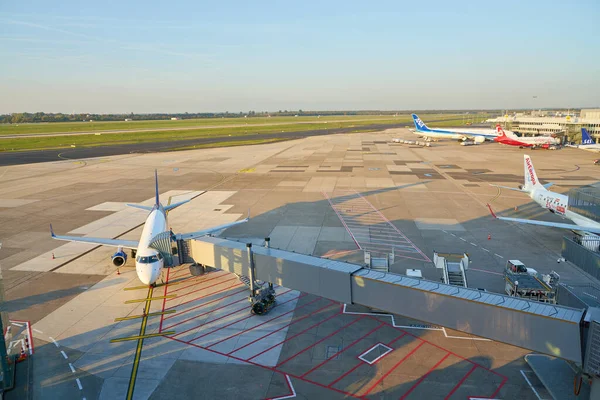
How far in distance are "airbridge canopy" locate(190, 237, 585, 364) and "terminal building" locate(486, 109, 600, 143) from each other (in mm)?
142928

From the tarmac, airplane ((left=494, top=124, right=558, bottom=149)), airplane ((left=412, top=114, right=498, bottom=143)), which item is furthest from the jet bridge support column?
airplane ((left=412, top=114, right=498, bottom=143))

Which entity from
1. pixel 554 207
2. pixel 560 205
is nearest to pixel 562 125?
pixel 554 207

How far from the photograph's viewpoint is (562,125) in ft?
491

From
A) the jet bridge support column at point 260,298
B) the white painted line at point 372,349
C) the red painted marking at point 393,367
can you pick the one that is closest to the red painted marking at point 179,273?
the jet bridge support column at point 260,298

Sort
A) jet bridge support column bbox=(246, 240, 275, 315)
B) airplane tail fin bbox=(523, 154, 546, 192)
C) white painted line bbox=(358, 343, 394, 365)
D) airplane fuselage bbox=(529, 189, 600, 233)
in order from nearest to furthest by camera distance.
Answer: white painted line bbox=(358, 343, 394, 365), jet bridge support column bbox=(246, 240, 275, 315), airplane fuselage bbox=(529, 189, 600, 233), airplane tail fin bbox=(523, 154, 546, 192)

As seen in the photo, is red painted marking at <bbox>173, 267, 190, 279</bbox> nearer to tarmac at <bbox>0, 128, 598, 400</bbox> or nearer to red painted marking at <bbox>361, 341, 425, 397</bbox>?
tarmac at <bbox>0, 128, 598, 400</bbox>

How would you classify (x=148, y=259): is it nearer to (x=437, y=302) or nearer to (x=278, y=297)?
(x=278, y=297)

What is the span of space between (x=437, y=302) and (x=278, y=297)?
14.3m

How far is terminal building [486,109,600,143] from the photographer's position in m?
131

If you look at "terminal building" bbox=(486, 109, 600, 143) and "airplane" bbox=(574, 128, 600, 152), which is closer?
"airplane" bbox=(574, 128, 600, 152)

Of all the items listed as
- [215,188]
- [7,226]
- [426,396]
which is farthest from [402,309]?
[215,188]

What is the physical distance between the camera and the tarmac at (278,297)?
789 inches

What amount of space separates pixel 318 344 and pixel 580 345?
1306cm

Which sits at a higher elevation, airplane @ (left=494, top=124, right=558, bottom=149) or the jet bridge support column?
airplane @ (left=494, top=124, right=558, bottom=149)
